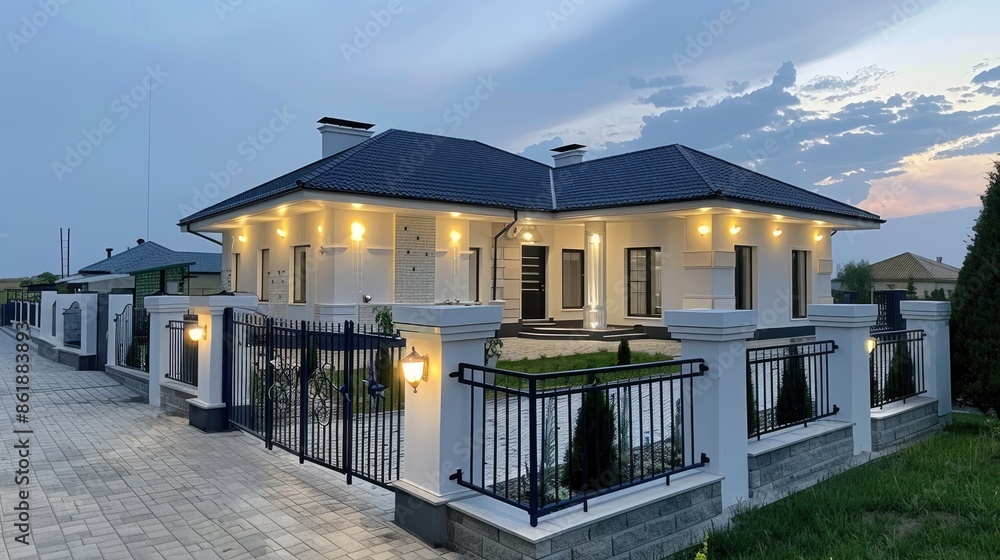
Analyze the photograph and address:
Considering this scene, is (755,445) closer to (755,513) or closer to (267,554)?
(755,513)

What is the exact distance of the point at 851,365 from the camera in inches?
233

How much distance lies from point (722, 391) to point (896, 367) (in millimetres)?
4047

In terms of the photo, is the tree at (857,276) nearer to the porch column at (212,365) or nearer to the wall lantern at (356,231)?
the wall lantern at (356,231)

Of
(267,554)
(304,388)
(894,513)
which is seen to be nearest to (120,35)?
(304,388)

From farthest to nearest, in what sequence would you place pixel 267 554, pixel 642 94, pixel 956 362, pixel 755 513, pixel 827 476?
pixel 642 94 → pixel 956 362 → pixel 827 476 → pixel 755 513 → pixel 267 554

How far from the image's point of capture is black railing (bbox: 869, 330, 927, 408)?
22.3ft

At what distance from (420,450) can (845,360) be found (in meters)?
4.42

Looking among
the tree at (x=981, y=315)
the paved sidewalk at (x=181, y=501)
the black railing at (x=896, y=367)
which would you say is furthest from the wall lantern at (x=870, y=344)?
the paved sidewalk at (x=181, y=501)

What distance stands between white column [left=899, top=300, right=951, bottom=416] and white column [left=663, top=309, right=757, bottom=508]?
14.0 ft

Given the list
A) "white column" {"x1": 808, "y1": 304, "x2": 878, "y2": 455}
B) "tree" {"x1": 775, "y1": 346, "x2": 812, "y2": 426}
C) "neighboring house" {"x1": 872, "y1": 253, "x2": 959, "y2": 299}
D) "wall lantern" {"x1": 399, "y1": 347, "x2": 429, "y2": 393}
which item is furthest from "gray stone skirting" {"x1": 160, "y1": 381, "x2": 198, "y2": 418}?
"neighboring house" {"x1": 872, "y1": 253, "x2": 959, "y2": 299}

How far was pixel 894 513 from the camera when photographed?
455 centimetres

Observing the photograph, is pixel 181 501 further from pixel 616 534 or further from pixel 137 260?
pixel 137 260

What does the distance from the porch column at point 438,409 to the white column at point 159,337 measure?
20.9 feet

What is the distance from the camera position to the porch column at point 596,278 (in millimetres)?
15234
